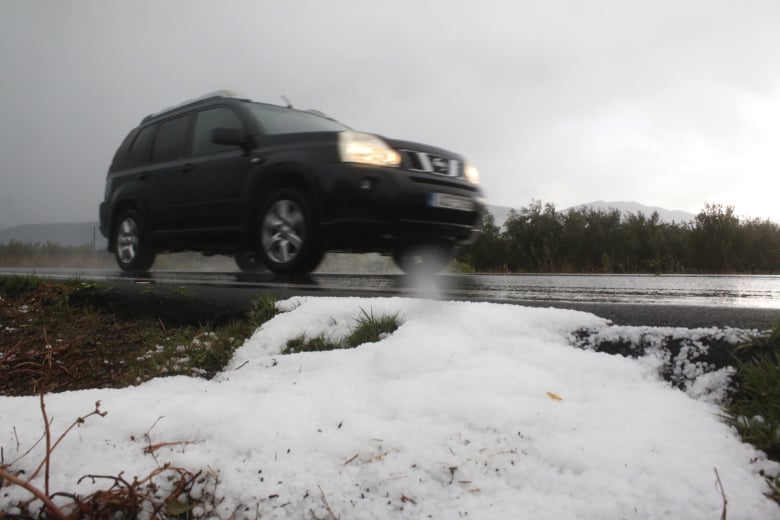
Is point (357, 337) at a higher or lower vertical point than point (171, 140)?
lower

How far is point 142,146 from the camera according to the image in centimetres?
845

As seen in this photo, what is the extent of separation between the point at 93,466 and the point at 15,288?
498 cm

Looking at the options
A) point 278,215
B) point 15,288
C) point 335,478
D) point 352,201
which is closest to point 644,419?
point 335,478

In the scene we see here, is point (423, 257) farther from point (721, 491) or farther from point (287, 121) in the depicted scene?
point (721, 491)

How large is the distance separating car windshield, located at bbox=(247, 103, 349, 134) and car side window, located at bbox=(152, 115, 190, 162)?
1.20 meters

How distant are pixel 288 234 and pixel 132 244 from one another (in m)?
3.54

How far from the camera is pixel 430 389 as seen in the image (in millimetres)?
2213

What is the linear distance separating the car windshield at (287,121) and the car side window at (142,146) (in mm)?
2114

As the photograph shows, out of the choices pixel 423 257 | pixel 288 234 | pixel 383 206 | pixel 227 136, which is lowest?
pixel 423 257

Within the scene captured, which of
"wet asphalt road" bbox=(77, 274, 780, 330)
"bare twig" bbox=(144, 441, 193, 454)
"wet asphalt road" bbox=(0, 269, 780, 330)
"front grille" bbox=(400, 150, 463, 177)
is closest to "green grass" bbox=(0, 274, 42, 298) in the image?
"wet asphalt road" bbox=(0, 269, 780, 330)

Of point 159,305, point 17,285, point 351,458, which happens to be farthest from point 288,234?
point 351,458

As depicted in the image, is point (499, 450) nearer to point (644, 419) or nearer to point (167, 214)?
point (644, 419)

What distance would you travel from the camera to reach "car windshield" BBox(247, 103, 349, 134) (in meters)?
6.80

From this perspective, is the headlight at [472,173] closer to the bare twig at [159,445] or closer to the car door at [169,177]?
the car door at [169,177]
